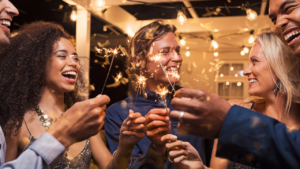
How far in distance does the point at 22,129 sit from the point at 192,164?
97 cm

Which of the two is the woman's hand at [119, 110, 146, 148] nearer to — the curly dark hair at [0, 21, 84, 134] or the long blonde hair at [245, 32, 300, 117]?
the curly dark hair at [0, 21, 84, 134]

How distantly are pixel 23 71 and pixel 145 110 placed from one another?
2.64ft

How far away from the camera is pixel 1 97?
1390 millimetres

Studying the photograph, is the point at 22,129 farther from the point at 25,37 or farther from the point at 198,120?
the point at 198,120

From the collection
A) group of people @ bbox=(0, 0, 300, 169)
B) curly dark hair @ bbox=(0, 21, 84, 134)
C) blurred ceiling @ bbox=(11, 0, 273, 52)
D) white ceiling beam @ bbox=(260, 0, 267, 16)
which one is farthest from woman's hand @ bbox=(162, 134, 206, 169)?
white ceiling beam @ bbox=(260, 0, 267, 16)

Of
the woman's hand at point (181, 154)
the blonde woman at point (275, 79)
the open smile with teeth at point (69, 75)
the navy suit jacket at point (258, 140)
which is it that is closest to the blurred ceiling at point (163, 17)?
the blonde woman at point (275, 79)

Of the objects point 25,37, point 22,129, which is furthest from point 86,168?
point 25,37

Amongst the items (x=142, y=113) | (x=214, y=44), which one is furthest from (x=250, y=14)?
(x=214, y=44)

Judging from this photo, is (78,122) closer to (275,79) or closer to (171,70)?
(171,70)

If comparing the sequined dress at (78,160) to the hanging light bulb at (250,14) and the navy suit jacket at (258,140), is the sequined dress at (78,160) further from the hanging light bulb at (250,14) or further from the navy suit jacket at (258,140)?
the hanging light bulb at (250,14)

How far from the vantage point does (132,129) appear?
1.12 meters

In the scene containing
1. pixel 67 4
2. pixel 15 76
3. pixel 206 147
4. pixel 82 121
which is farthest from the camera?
pixel 67 4

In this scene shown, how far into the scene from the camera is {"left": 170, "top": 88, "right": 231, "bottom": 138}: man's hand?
2.33 ft

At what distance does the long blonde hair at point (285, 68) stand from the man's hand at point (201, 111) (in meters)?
0.76
